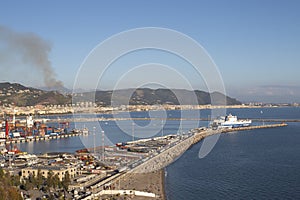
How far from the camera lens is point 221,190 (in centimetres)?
530

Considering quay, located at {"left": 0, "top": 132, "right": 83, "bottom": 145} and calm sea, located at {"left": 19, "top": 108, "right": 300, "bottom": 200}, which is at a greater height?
quay, located at {"left": 0, "top": 132, "right": 83, "bottom": 145}

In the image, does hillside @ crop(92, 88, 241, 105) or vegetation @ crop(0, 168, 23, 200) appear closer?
vegetation @ crop(0, 168, 23, 200)

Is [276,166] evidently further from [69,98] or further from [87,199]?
[69,98]

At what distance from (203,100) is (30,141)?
2490cm

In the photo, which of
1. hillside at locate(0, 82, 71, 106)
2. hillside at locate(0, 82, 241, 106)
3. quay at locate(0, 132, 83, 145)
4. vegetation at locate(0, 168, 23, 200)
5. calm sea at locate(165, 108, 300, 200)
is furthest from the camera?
hillside at locate(0, 82, 241, 106)

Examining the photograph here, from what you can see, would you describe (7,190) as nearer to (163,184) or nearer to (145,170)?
(163,184)

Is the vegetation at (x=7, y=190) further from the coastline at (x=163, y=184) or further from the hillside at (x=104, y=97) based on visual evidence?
the hillside at (x=104, y=97)

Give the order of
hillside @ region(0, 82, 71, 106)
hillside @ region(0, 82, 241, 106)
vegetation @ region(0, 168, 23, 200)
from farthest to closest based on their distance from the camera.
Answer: hillside @ region(0, 82, 241, 106)
hillside @ region(0, 82, 71, 106)
vegetation @ region(0, 168, 23, 200)

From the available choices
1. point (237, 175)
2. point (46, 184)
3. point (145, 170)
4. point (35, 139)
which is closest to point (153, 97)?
point (35, 139)

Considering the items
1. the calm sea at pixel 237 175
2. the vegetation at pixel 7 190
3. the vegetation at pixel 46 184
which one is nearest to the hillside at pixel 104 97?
the calm sea at pixel 237 175

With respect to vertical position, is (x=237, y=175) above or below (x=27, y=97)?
below

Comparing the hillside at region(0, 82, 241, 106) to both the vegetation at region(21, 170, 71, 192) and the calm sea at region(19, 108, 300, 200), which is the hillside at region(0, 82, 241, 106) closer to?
the calm sea at region(19, 108, 300, 200)

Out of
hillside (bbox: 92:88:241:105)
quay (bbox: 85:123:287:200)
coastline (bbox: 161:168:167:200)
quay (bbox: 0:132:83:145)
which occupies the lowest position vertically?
coastline (bbox: 161:168:167:200)

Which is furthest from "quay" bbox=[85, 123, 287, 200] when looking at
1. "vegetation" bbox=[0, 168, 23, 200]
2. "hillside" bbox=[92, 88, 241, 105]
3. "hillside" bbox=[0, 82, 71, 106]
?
"hillside" bbox=[0, 82, 71, 106]
